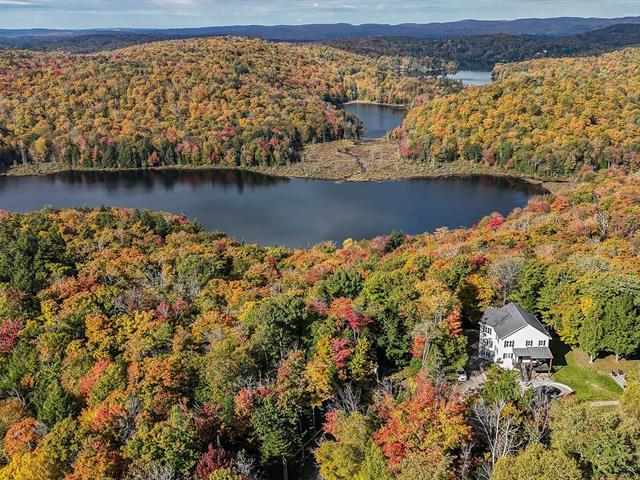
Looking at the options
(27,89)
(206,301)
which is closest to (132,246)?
(206,301)

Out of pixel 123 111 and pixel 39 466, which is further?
pixel 123 111

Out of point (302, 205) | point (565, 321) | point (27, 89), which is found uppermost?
point (27, 89)

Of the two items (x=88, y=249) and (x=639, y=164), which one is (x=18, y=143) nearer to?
(x=88, y=249)

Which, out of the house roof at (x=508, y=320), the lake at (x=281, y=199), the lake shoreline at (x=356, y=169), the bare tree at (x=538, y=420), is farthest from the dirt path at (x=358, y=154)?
the bare tree at (x=538, y=420)

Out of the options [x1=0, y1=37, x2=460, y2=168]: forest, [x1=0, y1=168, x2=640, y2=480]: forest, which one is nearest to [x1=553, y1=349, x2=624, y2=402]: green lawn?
[x1=0, y1=168, x2=640, y2=480]: forest

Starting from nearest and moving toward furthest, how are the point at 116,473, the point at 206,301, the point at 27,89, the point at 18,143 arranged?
the point at 116,473 < the point at 206,301 < the point at 18,143 < the point at 27,89

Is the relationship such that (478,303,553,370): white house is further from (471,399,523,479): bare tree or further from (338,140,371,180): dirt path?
(338,140,371,180): dirt path
